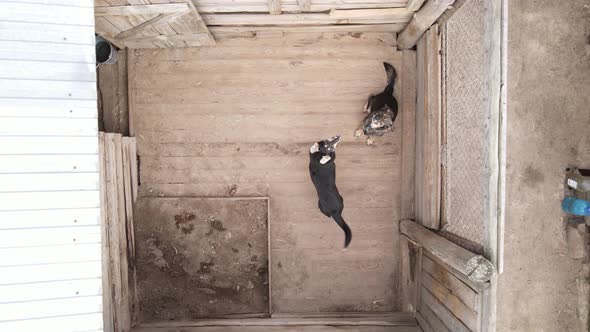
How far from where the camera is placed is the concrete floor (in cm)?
221

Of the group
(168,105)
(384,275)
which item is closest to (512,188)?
(384,275)

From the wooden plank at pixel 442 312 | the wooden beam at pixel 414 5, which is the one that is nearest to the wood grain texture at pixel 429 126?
the wooden beam at pixel 414 5

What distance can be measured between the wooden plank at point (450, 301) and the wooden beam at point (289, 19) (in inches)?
100.0

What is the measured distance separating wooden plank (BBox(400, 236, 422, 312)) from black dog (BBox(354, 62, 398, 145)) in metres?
1.23

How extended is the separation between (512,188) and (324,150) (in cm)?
165

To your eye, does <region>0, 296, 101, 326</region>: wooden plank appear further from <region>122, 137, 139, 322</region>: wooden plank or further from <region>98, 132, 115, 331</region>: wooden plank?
Answer: <region>122, 137, 139, 322</region>: wooden plank

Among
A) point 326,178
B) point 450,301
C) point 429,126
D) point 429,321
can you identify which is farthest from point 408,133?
point 429,321

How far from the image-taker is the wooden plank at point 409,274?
12.8 feet

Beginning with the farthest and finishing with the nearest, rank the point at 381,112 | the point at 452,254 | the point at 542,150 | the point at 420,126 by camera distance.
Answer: the point at 420,126, the point at 381,112, the point at 452,254, the point at 542,150

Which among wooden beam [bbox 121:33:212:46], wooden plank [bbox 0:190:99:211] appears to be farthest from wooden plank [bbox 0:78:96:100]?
wooden beam [bbox 121:33:212:46]

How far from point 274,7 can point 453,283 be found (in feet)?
9.40

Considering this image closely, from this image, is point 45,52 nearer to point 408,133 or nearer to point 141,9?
point 141,9

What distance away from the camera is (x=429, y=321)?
3.49m

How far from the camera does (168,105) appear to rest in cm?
398
